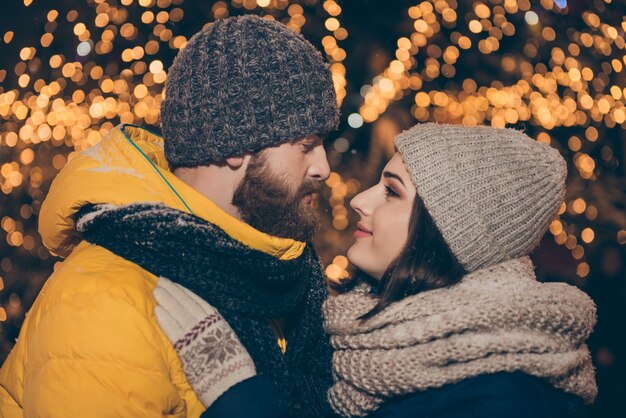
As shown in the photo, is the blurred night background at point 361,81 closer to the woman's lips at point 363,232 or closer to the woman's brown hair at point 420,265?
the woman's lips at point 363,232

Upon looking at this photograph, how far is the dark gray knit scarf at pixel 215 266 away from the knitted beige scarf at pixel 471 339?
21 cm

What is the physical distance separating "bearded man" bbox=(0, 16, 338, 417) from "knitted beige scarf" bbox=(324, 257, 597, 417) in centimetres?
21

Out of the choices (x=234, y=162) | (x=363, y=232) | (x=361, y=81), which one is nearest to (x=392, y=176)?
(x=363, y=232)

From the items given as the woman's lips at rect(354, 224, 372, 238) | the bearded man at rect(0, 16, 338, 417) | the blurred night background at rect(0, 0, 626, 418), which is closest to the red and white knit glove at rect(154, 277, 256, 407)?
the bearded man at rect(0, 16, 338, 417)

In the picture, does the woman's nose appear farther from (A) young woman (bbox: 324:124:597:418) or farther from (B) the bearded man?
(B) the bearded man

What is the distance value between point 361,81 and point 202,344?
220 cm

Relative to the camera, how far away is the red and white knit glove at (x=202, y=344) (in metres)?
1.59

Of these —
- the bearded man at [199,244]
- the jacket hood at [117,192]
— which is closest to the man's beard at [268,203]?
the bearded man at [199,244]

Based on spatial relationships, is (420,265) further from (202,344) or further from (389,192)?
(202,344)

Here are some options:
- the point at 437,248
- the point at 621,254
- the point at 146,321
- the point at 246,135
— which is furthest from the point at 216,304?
the point at 621,254

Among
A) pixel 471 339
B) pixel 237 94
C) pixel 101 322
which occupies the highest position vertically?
pixel 237 94

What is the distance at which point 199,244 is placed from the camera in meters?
1.74

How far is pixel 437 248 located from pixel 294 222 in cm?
47

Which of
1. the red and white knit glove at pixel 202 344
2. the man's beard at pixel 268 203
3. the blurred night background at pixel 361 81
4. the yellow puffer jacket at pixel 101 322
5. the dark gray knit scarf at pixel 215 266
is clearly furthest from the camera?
the blurred night background at pixel 361 81
